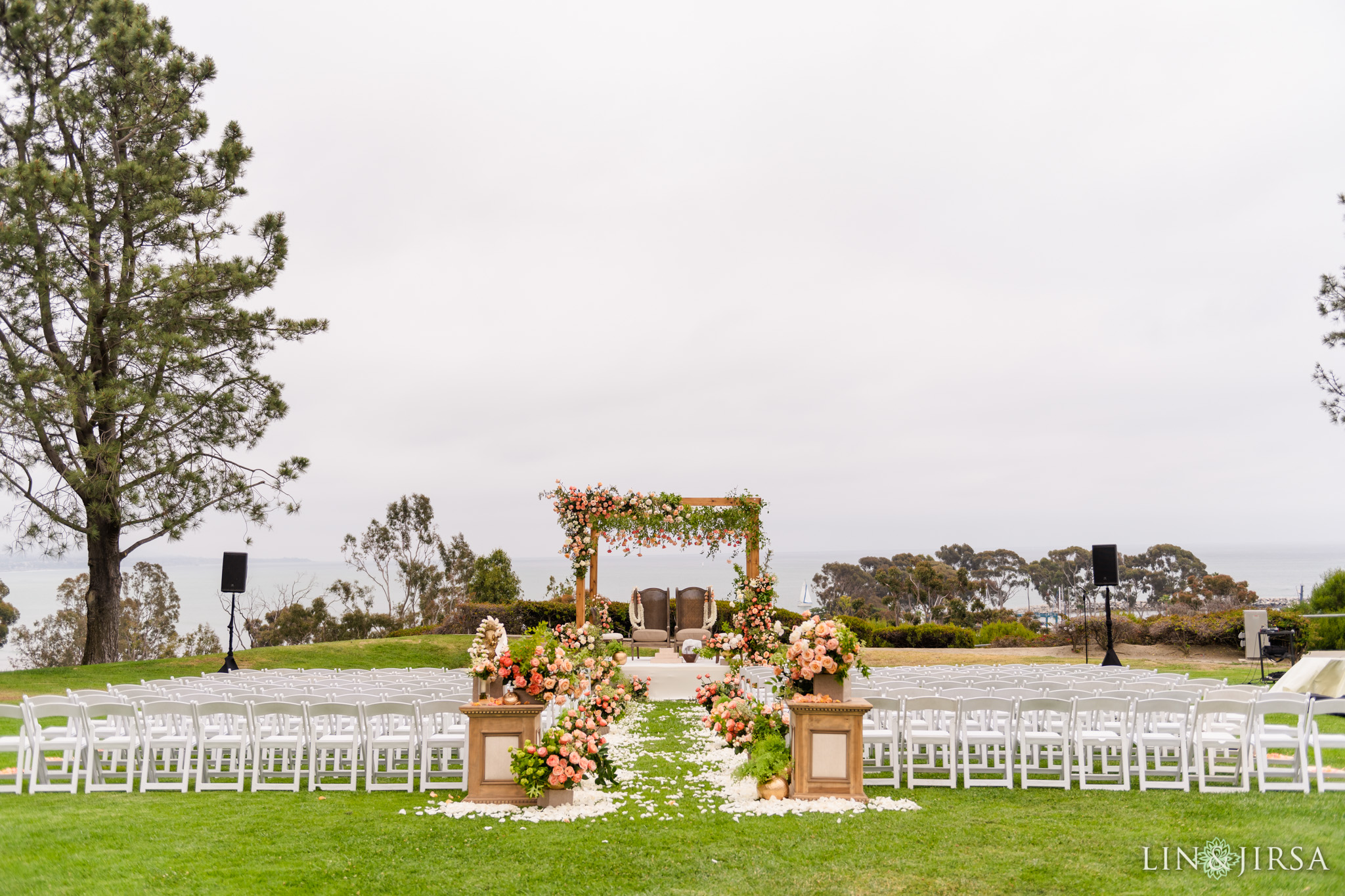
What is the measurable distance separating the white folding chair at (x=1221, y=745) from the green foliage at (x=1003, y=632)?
14.4 m

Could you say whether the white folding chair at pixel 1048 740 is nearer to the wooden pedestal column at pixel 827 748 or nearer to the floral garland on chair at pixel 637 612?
the wooden pedestal column at pixel 827 748

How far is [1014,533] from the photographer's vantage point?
118 ft

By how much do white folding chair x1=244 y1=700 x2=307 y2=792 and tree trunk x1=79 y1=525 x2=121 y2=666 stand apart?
11404 millimetres

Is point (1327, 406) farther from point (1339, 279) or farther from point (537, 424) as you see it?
point (537, 424)

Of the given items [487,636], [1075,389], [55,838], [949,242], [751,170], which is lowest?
[55,838]

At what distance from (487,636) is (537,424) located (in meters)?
21.4

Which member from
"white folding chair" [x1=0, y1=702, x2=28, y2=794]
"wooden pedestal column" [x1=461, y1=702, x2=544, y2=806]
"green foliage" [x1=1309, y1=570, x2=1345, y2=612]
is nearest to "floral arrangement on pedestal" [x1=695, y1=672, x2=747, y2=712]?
"wooden pedestal column" [x1=461, y1=702, x2=544, y2=806]

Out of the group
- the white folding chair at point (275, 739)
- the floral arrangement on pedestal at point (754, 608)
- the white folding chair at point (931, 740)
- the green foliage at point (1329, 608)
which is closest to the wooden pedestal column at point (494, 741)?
the white folding chair at point (275, 739)

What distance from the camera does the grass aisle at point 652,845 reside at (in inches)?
171

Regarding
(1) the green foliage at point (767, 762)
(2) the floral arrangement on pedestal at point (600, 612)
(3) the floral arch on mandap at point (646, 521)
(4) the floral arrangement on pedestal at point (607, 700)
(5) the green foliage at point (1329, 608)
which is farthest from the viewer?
(5) the green foliage at point (1329, 608)

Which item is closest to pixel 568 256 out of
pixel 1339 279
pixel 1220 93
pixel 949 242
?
pixel 949 242

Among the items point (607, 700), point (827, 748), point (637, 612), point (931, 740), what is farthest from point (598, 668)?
point (637, 612)

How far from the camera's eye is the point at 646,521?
15.6 m

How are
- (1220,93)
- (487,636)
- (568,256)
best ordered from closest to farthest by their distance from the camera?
(487,636)
(1220,93)
(568,256)
